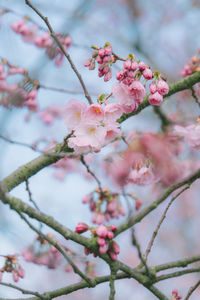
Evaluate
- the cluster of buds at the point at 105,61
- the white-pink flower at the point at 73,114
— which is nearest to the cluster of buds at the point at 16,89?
the white-pink flower at the point at 73,114

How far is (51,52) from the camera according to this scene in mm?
2109

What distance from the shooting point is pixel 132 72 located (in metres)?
1.56

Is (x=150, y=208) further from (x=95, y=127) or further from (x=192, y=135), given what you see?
(x=192, y=135)

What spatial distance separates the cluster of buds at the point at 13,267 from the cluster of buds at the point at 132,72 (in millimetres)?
1170

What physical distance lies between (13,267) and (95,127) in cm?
101

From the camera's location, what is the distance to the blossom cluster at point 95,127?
1643 mm

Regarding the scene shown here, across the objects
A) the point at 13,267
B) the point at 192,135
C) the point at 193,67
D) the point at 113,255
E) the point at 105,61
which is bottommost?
the point at 113,255

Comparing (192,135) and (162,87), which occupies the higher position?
(192,135)

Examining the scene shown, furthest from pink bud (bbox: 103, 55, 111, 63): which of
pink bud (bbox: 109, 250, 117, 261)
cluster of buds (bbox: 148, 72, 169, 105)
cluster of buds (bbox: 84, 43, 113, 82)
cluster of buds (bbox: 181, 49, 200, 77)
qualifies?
cluster of buds (bbox: 181, 49, 200, 77)

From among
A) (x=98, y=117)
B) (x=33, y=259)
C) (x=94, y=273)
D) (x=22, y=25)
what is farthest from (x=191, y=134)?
(x=22, y=25)

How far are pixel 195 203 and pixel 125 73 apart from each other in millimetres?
8666

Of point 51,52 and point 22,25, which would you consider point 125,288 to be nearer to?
point 22,25

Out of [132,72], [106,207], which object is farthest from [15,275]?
[132,72]

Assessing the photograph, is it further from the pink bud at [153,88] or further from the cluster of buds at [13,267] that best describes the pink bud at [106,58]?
the cluster of buds at [13,267]
